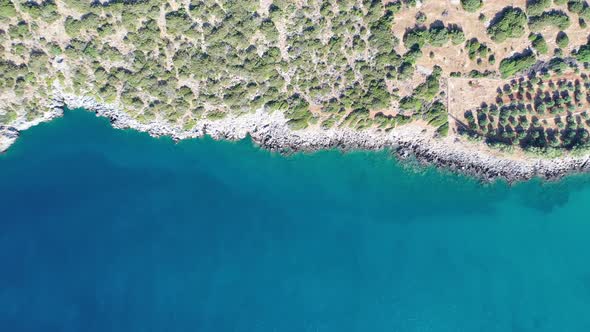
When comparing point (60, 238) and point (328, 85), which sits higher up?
point (328, 85)

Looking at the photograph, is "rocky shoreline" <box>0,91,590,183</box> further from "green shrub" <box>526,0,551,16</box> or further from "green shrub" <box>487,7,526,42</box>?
"green shrub" <box>526,0,551,16</box>

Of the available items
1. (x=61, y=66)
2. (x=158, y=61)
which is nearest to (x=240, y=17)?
(x=158, y=61)

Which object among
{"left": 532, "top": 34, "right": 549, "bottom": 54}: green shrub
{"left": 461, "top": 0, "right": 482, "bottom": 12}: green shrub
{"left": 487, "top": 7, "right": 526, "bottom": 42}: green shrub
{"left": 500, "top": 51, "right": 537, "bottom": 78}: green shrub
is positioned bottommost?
{"left": 500, "top": 51, "right": 537, "bottom": 78}: green shrub

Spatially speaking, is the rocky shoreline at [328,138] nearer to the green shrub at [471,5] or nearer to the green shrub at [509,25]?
the green shrub at [509,25]

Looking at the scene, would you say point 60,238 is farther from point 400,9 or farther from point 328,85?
point 400,9

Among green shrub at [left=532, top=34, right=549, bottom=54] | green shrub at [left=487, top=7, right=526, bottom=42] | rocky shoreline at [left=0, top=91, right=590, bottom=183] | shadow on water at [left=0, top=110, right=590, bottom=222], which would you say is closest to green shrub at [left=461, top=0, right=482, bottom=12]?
green shrub at [left=487, top=7, right=526, bottom=42]

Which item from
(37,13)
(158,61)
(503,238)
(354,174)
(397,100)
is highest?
(37,13)
